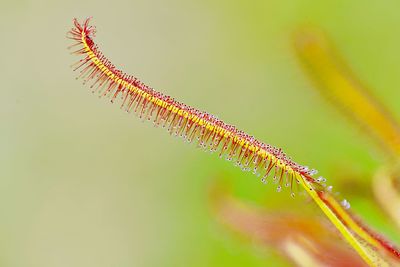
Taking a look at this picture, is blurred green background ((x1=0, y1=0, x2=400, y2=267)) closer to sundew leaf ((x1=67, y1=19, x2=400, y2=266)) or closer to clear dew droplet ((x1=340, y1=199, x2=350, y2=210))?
clear dew droplet ((x1=340, y1=199, x2=350, y2=210))

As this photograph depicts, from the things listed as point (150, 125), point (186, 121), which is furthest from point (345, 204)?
point (150, 125)

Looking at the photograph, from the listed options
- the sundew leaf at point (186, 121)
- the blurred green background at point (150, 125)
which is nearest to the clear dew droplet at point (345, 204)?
the sundew leaf at point (186, 121)

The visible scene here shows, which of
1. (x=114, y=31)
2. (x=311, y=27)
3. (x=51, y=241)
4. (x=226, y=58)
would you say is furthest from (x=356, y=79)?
(x=51, y=241)

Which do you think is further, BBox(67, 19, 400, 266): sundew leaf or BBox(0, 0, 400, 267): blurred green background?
BBox(0, 0, 400, 267): blurred green background

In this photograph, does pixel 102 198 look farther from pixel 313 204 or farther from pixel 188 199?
pixel 313 204

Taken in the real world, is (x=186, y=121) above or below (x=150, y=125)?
below

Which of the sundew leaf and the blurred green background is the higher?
the blurred green background

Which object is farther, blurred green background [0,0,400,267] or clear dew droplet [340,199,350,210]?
blurred green background [0,0,400,267]

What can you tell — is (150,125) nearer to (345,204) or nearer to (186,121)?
(186,121)

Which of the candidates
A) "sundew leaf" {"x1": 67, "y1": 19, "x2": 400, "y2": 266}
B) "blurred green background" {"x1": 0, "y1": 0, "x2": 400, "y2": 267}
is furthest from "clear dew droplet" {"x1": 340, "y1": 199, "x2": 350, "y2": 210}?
"blurred green background" {"x1": 0, "y1": 0, "x2": 400, "y2": 267}
